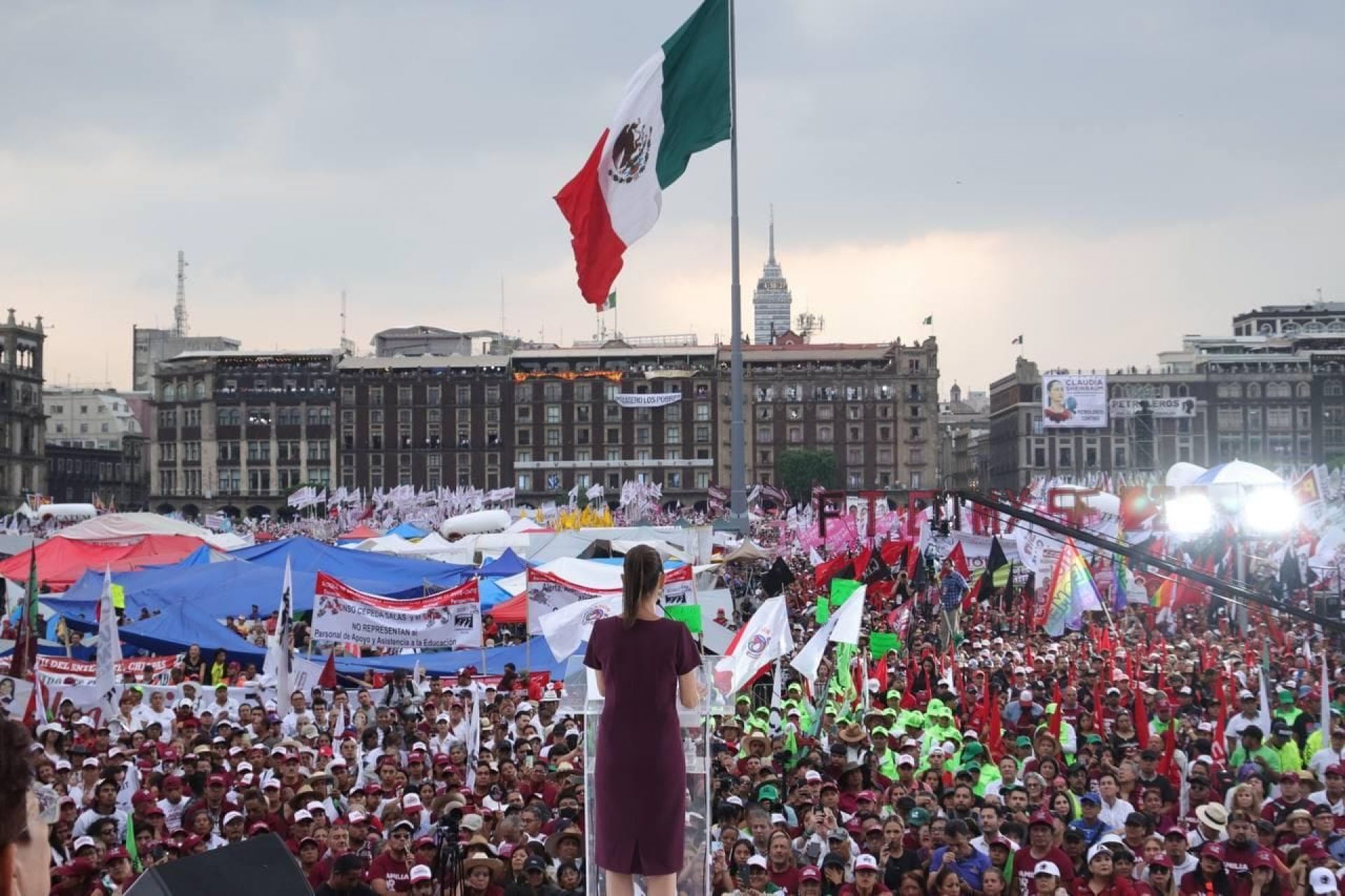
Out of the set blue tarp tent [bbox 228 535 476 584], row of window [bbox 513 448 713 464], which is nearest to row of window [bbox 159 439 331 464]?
row of window [bbox 513 448 713 464]

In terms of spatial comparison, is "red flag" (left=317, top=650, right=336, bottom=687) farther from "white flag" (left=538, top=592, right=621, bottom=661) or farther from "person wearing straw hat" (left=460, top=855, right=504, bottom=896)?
"person wearing straw hat" (left=460, top=855, right=504, bottom=896)

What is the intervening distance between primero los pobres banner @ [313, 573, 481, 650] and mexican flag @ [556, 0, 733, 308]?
437 centimetres

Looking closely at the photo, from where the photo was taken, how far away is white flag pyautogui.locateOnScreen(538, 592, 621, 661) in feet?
51.6

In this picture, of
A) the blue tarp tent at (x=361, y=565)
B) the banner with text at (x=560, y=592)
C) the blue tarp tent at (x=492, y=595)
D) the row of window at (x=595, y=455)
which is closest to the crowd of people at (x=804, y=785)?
the banner with text at (x=560, y=592)

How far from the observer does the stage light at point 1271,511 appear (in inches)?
894

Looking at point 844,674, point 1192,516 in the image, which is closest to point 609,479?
point 1192,516

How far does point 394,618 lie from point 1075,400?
85.5 metres

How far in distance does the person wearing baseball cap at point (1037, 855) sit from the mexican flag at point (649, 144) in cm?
1148

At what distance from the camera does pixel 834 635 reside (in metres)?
13.6

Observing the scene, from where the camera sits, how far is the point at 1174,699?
14055 mm

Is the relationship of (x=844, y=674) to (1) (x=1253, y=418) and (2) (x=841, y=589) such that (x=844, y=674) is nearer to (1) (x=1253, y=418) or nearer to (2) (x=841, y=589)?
(2) (x=841, y=589)

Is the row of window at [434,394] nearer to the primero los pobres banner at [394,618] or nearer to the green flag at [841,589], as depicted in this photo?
the green flag at [841,589]

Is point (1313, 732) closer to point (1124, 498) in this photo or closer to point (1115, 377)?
point (1124, 498)

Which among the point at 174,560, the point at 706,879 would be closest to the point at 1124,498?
the point at 174,560
